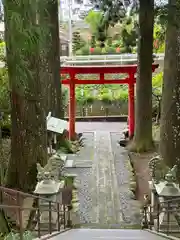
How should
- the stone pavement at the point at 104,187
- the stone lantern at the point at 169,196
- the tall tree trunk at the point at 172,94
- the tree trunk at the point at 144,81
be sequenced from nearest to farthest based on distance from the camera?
1. the stone lantern at the point at 169,196
2. the stone pavement at the point at 104,187
3. the tall tree trunk at the point at 172,94
4. the tree trunk at the point at 144,81

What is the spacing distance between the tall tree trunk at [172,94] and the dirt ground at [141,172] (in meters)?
1.05

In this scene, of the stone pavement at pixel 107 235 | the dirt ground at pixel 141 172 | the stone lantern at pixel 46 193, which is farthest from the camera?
the dirt ground at pixel 141 172

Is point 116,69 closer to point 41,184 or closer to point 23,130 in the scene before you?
point 23,130

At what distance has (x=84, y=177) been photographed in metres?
11.1

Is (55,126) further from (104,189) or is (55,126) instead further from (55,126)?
(104,189)

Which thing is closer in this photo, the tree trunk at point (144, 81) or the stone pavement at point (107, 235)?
the stone pavement at point (107, 235)

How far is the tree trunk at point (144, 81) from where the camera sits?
498 inches

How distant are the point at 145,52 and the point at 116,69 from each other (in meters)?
2.30

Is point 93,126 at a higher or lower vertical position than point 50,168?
lower

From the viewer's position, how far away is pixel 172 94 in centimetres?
909

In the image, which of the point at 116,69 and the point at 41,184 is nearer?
the point at 41,184

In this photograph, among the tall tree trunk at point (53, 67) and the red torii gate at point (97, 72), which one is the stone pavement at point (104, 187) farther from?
the tall tree trunk at point (53, 67)

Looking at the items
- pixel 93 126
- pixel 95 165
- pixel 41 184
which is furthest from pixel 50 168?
pixel 93 126

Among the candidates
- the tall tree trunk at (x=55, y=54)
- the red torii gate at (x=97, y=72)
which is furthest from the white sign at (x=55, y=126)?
the red torii gate at (x=97, y=72)
